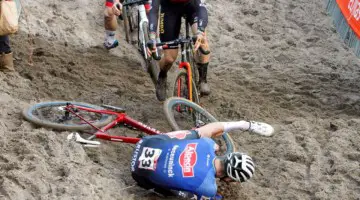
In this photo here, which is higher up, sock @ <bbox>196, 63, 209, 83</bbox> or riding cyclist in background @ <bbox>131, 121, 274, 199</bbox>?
riding cyclist in background @ <bbox>131, 121, 274, 199</bbox>

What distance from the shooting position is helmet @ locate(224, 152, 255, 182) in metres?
5.03

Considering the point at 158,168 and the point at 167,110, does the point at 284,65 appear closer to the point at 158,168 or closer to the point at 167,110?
the point at 167,110

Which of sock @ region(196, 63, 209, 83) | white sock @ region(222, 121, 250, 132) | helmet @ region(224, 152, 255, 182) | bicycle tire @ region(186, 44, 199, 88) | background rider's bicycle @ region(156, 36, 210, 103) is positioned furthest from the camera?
sock @ region(196, 63, 209, 83)

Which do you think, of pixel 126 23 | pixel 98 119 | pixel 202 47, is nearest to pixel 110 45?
pixel 126 23

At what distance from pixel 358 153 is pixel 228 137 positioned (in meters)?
1.53

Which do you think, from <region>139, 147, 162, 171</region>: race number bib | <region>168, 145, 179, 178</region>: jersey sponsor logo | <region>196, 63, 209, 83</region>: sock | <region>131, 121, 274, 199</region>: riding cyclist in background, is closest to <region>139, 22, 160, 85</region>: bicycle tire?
<region>196, 63, 209, 83</region>: sock

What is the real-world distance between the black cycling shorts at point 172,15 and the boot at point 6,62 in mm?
2018

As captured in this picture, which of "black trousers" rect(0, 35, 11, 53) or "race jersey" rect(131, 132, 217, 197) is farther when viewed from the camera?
"black trousers" rect(0, 35, 11, 53)

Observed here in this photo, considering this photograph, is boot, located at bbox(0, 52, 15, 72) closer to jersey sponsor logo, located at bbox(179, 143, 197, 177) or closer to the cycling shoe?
the cycling shoe

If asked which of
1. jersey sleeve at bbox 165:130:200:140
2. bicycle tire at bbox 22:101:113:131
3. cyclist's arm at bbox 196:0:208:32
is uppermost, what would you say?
cyclist's arm at bbox 196:0:208:32

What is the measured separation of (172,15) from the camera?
775cm

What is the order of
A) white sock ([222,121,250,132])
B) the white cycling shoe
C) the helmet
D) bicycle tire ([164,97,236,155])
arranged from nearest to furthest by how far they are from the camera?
1. the helmet
2. white sock ([222,121,250,132])
3. the white cycling shoe
4. bicycle tire ([164,97,236,155])

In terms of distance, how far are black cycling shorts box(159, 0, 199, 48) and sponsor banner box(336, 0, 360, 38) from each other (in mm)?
2840

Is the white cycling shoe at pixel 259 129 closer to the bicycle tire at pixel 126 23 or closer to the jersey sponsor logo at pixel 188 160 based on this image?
the jersey sponsor logo at pixel 188 160
